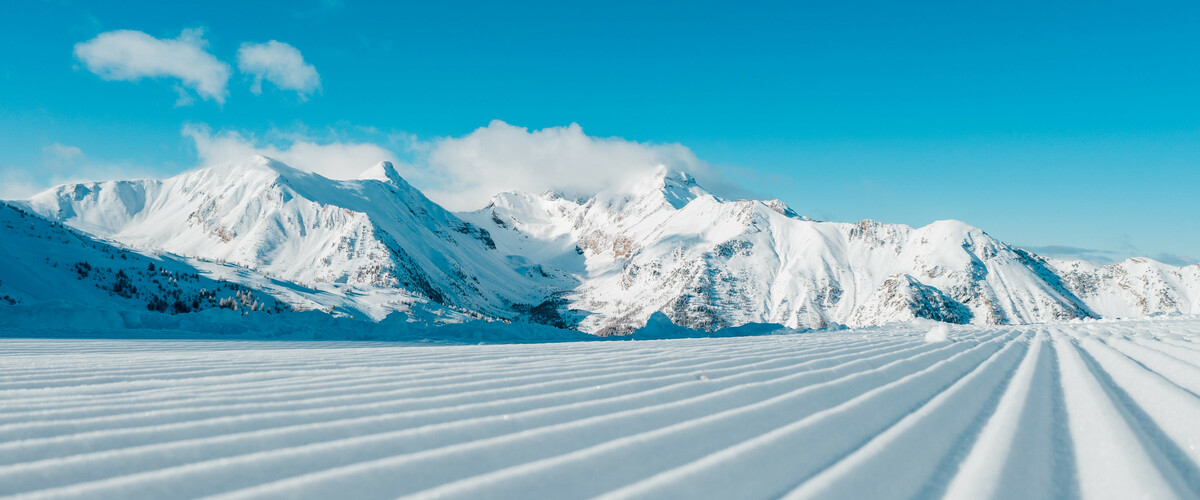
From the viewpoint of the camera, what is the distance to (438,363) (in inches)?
224

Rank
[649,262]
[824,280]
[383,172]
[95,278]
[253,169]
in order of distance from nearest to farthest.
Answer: [95,278] → [253,169] → [824,280] → [649,262] → [383,172]

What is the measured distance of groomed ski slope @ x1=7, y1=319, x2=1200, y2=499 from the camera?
74.4 inches

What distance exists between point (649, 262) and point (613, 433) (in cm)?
12402

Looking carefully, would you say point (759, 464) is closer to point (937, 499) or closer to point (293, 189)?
point (937, 499)

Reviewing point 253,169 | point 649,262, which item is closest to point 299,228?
point 253,169

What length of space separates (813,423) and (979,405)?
4.46 ft

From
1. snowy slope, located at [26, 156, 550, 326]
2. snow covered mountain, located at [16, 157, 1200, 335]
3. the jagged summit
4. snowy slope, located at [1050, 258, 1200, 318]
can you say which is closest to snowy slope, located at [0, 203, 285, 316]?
snowy slope, located at [26, 156, 550, 326]

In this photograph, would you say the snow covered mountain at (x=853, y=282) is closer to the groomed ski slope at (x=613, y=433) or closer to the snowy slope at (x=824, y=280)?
the snowy slope at (x=824, y=280)

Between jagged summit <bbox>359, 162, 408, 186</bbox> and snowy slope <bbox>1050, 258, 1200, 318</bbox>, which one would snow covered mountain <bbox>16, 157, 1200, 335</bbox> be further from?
jagged summit <bbox>359, 162, 408, 186</bbox>

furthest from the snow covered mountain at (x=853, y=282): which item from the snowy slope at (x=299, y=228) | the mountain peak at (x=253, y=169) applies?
the mountain peak at (x=253, y=169)

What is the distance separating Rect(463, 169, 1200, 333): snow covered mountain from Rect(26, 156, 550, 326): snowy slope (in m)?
24.2

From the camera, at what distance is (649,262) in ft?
413

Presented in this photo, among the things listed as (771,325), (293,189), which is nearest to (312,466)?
(771,325)

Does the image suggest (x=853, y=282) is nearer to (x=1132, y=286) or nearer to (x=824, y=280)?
(x=824, y=280)
